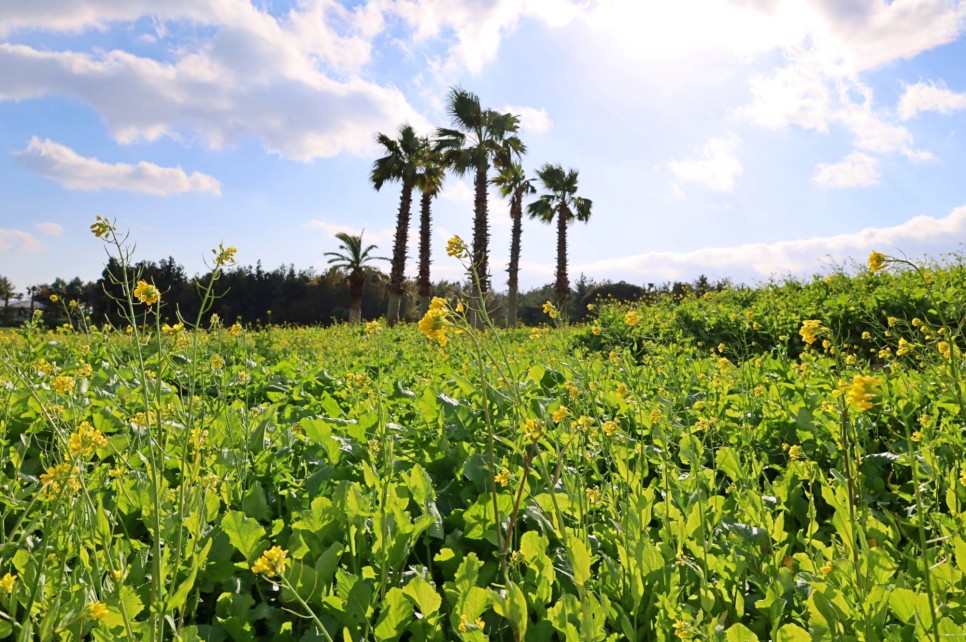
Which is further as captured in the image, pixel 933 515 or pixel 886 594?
pixel 933 515

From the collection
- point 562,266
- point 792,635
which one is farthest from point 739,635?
point 562,266

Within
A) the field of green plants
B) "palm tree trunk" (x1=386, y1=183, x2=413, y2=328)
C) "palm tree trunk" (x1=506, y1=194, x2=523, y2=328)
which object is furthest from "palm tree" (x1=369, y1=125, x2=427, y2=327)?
the field of green plants

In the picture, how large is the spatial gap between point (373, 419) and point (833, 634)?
188 centimetres

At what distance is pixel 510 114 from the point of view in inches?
893

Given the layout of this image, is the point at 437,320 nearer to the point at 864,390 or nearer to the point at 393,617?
the point at 393,617

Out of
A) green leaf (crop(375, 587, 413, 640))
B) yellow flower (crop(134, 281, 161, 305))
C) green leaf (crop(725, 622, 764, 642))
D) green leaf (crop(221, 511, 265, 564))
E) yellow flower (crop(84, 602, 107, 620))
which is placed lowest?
green leaf (crop(375, 587, 413, 640))

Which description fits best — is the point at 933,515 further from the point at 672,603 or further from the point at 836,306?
the point at 836,306

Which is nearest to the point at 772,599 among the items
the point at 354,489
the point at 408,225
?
the point at 354,489

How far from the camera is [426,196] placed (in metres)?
22.9

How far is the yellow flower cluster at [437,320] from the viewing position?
1360 mm

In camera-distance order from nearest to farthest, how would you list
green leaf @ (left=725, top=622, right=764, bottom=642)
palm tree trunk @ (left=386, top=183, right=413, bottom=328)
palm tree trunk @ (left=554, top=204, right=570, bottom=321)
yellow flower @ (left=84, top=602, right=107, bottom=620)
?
1. yellow flower @ (left=84, top=602, right=107, bottom=620)
2. green leaf @ (left=725, top=622, right=764, bottom=642)
3. palm tree trunk @ (left=386, top=183, right=413, bottom=328)
4. palm tree trunk @ (left=554, top=204, right=570, bottom=321)

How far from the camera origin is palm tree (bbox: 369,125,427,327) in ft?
72.5

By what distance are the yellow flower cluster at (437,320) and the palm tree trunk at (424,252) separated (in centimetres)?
2019

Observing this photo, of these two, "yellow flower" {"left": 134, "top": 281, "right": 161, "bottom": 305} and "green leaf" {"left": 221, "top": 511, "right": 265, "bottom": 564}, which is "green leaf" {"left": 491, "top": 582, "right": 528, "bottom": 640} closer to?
"green leaf" {"left": 221, "top": 511, "right": 265, "bottom": 564}
